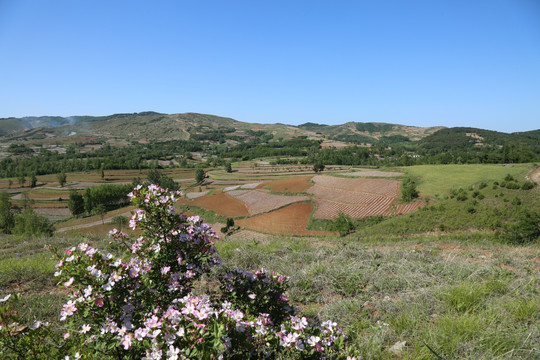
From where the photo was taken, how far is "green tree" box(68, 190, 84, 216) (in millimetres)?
71875

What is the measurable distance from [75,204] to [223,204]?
47392mm

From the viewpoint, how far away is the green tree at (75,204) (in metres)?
71.9

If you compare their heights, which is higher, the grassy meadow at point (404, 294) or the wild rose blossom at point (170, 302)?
the wild rose blossom at point (170, 302)

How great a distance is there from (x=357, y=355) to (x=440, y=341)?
71.6 inches

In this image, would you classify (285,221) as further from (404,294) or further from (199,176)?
(199,176)

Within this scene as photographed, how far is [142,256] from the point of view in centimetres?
374

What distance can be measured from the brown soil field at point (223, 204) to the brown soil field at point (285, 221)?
5.03 m

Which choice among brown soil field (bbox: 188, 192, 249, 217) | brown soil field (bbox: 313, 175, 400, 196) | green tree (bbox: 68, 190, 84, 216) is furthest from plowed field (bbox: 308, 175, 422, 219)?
green tree (bbox: 68, 190, 84, 216)

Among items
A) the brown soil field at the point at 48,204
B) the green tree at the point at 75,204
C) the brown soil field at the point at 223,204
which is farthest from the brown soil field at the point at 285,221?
the brown soil field at the point at 48,204

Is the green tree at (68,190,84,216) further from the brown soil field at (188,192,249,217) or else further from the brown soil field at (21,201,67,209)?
the brown soil field at (188,192,249,217)

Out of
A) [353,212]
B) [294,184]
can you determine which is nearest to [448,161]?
[294,184]

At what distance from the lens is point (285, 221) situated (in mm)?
48188

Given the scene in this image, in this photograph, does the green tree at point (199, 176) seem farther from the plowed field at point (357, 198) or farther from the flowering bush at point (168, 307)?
the flowering bush at point (168, 307)

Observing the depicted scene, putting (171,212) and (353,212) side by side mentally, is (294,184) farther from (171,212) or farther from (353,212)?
(171,212)
